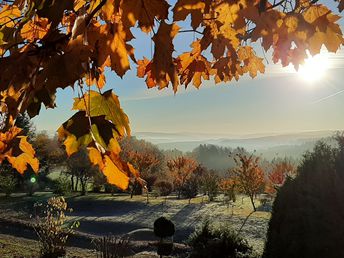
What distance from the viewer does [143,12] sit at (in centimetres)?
133

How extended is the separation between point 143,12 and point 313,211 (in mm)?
4030

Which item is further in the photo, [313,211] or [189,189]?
[189,189]

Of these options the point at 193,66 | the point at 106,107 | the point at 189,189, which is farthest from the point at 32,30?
the point at 189,189

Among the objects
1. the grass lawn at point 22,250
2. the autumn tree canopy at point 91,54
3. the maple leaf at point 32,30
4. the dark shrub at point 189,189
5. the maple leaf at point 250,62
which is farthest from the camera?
the dark shrub at point 189,189

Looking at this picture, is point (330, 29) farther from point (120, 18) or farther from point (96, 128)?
point (96, 128)

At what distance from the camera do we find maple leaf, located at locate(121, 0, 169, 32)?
1.30 metres

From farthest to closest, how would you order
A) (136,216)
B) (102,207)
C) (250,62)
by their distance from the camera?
(102,207)
(136,216)
(250,62)

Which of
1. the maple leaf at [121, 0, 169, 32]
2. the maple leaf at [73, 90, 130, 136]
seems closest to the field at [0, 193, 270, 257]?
the maple leaf at [73, 90, 130, 136]

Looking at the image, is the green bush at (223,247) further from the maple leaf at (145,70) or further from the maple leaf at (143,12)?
the maple leaf at (143,12)

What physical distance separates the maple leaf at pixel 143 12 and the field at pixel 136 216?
38.8ft

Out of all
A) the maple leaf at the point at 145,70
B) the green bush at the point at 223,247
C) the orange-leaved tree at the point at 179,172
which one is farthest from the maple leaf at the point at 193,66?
the orange-leaved tree at the point at 179,172

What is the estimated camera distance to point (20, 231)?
14523 millimetres

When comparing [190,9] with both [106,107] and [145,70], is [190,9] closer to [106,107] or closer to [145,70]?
[106,107]

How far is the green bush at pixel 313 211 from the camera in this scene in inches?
173
